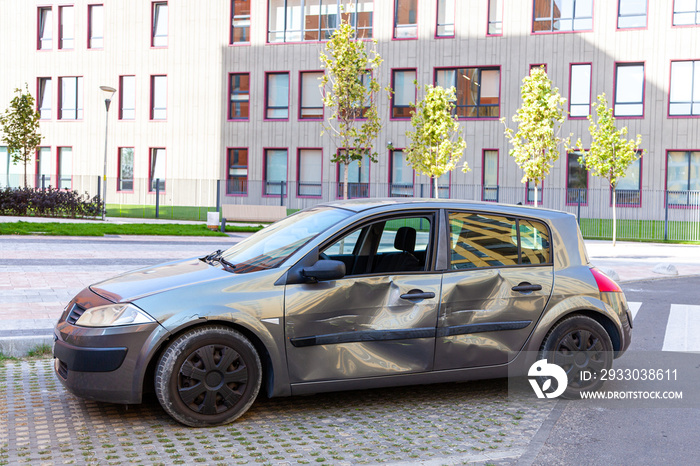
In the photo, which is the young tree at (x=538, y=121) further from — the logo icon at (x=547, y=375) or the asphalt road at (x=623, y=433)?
the logo icon at (x=547, y=375)

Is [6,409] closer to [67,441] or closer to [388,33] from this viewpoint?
[67,441]

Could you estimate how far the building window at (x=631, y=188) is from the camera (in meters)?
31.4

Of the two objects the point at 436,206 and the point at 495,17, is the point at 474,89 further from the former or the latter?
the point at 436,206

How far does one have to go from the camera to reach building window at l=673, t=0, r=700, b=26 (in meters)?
31.4

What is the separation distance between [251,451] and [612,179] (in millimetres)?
23064

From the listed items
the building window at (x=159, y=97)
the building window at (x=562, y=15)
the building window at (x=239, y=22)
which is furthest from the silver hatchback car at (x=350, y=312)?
the building window at (x=159, y=97)

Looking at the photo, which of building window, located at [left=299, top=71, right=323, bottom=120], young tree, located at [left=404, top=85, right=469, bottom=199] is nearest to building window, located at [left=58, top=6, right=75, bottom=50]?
building window, located at [left=299, top=71, right=323, bottom=120]

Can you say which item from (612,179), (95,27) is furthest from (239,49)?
(612,179)

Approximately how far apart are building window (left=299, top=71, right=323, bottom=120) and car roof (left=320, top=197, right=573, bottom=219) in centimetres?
3130

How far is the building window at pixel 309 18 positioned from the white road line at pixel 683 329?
2827 centimetres

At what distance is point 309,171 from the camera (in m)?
36.9

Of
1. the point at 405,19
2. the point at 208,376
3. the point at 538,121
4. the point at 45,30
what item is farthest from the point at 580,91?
the point at 208,376

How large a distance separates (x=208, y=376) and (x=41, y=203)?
23740 mm

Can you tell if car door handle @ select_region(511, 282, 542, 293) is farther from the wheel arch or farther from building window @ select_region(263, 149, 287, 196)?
building window @ select_region(263, 149, 287, 196)
